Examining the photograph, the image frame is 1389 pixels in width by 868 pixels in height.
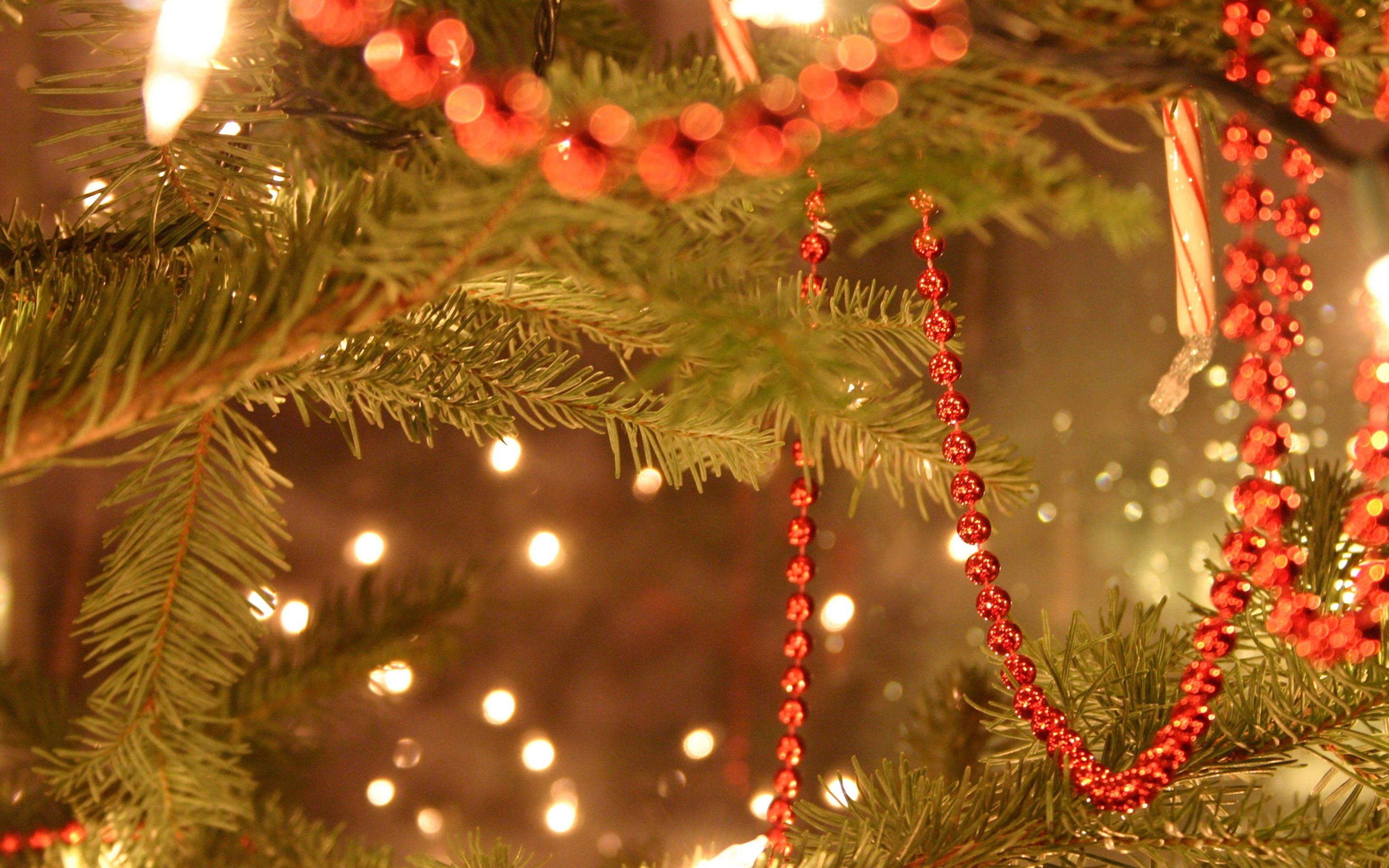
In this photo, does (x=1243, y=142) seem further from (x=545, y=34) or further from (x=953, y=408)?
(x=545, y=34)

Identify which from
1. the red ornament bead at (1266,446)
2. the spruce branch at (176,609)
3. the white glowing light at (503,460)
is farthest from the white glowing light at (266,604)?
the white glowing light at (503,460)

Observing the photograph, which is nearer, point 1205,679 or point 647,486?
point 1205,679

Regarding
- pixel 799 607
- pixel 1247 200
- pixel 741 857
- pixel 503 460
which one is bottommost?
pixel 741 857

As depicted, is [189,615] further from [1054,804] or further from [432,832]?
[432,832]

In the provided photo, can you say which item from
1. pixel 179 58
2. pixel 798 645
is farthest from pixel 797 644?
pixel 179 58

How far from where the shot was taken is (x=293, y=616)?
0.82 m

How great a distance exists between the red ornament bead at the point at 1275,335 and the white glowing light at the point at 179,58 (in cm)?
38

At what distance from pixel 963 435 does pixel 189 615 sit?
0.30 m

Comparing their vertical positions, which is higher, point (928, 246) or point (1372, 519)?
point (928, 246)

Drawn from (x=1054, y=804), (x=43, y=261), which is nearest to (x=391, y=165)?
(x=43, y=261)

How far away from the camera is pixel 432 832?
2.82 ft

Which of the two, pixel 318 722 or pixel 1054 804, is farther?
pixel 318 722

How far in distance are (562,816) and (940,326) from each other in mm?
680

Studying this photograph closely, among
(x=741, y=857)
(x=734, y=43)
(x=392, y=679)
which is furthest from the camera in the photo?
(x=392, y=679)
